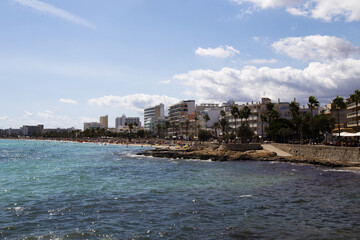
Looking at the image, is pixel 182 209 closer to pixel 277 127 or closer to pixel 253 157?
pixel 253 157

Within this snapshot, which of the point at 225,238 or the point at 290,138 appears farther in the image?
the point at 290,138

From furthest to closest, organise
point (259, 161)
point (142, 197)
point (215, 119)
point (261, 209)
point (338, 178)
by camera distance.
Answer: point (215, 119), point (259, 161), point (338, 178), point (142, 197), point (261, 209)

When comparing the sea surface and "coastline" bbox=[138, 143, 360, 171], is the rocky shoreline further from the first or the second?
the sea surface

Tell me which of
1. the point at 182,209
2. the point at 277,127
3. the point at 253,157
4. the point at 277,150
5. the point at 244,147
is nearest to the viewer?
the point at 182,209

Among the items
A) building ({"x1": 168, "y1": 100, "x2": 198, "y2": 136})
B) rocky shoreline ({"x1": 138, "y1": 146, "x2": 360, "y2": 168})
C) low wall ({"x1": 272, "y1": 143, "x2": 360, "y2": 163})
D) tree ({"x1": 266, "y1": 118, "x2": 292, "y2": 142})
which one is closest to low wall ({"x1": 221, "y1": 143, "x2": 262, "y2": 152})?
rocky shoreline ({"x1": 138, "y1": 146, "x2": 360, "y2": 168})

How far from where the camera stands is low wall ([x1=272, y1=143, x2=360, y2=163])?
160ft

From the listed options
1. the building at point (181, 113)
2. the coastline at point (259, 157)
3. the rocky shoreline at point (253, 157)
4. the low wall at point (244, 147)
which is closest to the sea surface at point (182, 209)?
the coastline at point (259, 157)

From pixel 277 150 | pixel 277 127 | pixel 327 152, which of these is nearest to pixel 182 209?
pixel 327 152

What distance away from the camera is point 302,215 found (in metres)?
20.8

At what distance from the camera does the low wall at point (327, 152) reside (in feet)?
160

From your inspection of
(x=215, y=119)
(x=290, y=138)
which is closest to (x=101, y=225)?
(x=290, y=138)

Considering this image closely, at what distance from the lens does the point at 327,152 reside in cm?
5503

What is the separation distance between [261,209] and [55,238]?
1270 centimetres

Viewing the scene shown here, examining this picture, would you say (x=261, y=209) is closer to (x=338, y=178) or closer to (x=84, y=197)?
(x=84, y=197)
